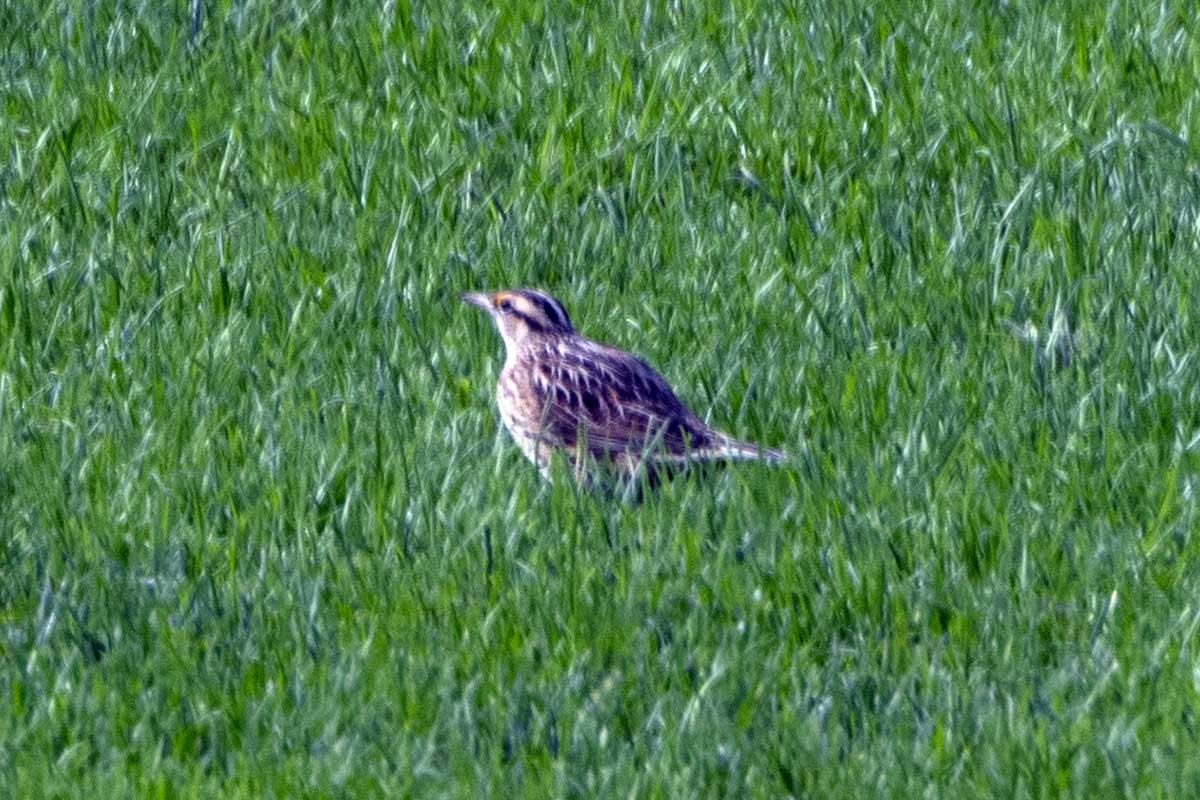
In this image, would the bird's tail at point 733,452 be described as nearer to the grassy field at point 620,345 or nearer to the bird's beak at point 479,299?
the grassy field at point 620,345

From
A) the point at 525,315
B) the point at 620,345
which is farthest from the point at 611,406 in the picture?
the point at 620,345

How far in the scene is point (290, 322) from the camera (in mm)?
6695

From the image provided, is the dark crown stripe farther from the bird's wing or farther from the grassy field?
the grassy field

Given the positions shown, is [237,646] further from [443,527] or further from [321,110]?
[321,110]

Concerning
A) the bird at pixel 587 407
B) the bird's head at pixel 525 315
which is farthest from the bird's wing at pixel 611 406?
the bird's head at pixel 525 315

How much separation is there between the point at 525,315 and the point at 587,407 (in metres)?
0.41

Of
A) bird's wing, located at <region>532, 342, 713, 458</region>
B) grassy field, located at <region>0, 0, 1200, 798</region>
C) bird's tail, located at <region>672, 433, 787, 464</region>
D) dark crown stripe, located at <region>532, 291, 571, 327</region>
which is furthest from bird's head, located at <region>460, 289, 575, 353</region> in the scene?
bird's tail, located at <region>672, 433, 787, 464</region>

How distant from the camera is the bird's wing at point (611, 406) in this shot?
233 inches

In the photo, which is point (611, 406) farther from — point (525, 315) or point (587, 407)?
point (525, 315)

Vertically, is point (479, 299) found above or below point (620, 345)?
above

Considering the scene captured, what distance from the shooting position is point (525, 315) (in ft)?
21.0

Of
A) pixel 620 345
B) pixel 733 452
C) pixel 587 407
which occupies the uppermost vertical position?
pixel 733 452

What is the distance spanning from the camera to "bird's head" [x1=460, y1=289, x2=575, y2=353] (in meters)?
6.34

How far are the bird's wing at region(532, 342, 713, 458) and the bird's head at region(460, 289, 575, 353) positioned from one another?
0.11 m
